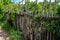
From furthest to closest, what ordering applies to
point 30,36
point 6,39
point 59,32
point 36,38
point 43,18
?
point 6,39 < point 30,36 < point 36,38 < point 43,18 < point 59,32

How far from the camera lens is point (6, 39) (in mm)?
8258

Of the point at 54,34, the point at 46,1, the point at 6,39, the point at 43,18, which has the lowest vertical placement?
the point at 6,39

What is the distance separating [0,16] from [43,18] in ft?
31.9

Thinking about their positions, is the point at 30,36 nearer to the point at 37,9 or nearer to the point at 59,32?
the point at 37,9

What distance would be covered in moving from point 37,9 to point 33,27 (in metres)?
0.53

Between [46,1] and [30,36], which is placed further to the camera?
[30,36]

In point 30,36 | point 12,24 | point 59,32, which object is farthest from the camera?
point 12,24

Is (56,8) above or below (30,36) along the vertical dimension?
above

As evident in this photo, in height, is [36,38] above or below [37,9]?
below

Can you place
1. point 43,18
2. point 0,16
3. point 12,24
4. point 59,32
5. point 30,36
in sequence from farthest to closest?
1. point 0,16
2. point 12,24
3. point 30,36
4. point 43,18
5. point 59,32

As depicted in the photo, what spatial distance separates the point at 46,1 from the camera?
5309 millimetres

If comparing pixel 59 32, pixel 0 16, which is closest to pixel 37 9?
pixel 59 32

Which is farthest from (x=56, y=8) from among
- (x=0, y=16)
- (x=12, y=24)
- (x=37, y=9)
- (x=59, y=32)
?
(x=0, y=16)

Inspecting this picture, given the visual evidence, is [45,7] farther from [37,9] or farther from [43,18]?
[37,9]
